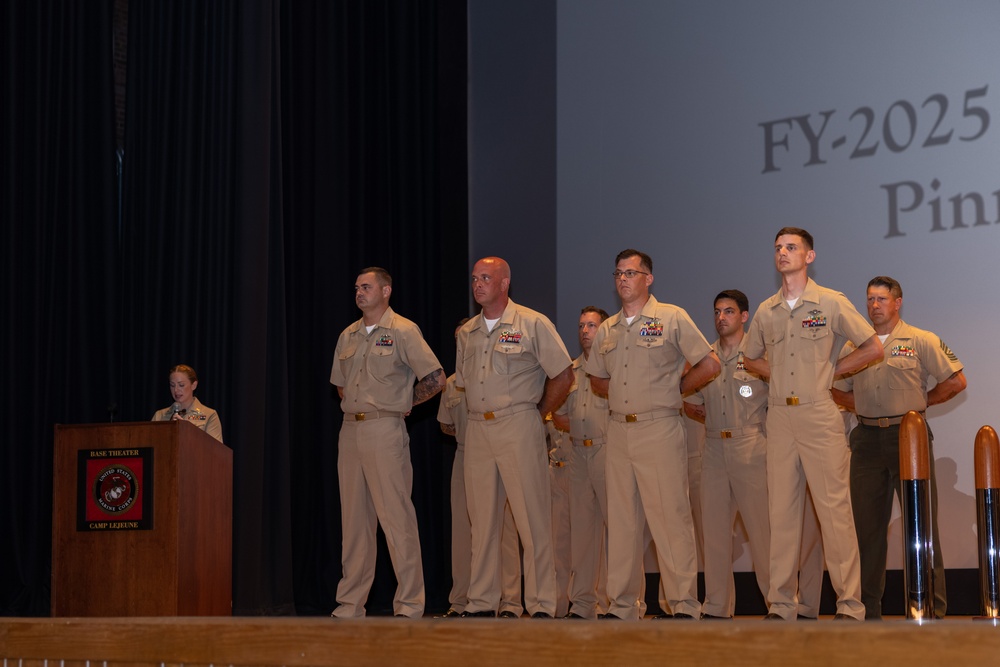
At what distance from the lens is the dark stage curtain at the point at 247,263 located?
7.01 metres

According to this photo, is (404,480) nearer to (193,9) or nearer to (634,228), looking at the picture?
(634,228)

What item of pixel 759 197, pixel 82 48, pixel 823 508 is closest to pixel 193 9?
pixel 82 48

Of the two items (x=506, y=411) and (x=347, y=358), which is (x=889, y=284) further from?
(x=347, y=358)

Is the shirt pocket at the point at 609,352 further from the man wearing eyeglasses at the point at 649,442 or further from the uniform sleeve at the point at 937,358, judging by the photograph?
the uniform sleeve at the point at 937,358

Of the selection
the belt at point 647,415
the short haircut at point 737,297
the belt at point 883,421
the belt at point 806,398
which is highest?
the short haircut at point 737,297

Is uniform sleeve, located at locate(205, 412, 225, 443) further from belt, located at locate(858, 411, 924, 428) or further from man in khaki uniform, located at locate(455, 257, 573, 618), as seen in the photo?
belt, located at locate(858, 411, 924, 428)

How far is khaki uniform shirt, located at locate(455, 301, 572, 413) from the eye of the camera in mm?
5141

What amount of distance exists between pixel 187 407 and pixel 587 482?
230 cm

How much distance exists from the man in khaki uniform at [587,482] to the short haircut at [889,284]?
1.39 m

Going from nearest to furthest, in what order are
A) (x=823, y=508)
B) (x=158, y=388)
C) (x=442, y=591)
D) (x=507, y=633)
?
(x=507, y=633)
(x=823, y=508)
(x=158, y=388)
(x=442, y=591)

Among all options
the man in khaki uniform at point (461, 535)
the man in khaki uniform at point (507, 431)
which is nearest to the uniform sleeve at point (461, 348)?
the man in khaki uniform at point (507, 431)

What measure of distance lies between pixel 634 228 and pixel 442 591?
277 cm

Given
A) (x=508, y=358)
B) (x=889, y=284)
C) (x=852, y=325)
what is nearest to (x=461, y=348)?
(x=508, y=358)

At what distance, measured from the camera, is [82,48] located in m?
7.27
